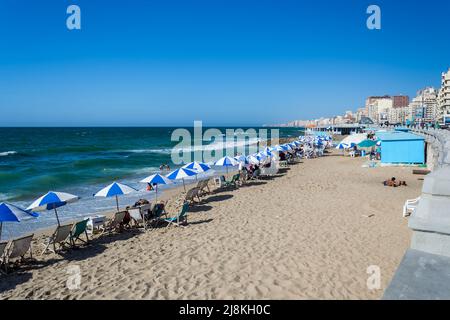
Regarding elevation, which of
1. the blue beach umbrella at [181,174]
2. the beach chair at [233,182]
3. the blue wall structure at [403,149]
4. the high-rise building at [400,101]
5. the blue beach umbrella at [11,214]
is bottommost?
the beach chair at [233,182]

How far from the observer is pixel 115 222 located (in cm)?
859

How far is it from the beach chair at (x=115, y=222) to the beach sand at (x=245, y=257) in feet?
1.07

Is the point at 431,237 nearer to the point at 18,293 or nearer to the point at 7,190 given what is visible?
the point at 18,293

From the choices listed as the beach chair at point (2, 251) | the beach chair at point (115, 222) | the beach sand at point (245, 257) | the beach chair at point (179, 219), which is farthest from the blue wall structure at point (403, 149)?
the beach chair at point (2, 251)

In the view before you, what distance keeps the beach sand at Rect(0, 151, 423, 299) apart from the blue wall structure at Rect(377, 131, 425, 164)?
887 cm

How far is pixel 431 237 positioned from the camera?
207 cm

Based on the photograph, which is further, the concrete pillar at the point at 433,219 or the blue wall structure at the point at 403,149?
the blue wall structure at the point at 403,149

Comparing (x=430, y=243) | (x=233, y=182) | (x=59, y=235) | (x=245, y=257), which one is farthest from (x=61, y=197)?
(x=233, y=182)

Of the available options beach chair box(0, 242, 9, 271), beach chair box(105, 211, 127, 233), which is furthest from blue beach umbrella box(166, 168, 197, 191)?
beach chair box(0, 242, 9, 271)

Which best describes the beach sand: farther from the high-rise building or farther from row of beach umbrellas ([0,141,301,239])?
the high-rise building

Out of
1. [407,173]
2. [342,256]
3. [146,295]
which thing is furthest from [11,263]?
[407,173]

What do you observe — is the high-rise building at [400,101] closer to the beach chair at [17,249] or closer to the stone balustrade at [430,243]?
the beach chair at [17,249]

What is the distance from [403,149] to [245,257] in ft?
52.4

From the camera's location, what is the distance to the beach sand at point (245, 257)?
5.00 meters
